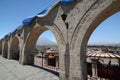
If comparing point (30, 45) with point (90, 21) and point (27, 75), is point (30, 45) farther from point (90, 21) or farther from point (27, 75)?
point (90, 21)

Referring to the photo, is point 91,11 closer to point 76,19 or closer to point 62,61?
point 76,19

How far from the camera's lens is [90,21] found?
5.91 meters

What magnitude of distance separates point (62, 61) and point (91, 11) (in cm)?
286

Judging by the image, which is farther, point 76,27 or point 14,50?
point 14,50

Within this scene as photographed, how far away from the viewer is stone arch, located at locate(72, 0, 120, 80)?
539 cm

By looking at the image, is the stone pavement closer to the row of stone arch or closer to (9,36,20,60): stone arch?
the row of stone arch

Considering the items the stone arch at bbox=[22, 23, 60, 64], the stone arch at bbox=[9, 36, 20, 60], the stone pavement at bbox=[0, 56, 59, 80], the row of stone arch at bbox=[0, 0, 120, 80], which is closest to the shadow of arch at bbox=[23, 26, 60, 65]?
the stone arch at bbox=[22, 23, 60, 64]

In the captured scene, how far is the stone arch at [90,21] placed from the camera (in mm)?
5391

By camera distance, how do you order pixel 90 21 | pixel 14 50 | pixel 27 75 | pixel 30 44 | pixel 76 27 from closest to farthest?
pixel 90 21
pixel 76 27
pixel 27 75
pixel 30 44
pixel 14 50

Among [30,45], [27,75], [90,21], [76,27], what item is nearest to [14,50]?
[30,45]

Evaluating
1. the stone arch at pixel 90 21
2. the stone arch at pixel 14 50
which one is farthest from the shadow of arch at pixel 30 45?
the stone arch at pixel 14 50

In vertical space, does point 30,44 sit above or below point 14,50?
above

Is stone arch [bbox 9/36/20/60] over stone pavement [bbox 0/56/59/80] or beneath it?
over

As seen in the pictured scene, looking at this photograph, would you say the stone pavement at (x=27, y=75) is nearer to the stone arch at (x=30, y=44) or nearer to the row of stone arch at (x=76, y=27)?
the row of stone arch at (x=76, y=27)
